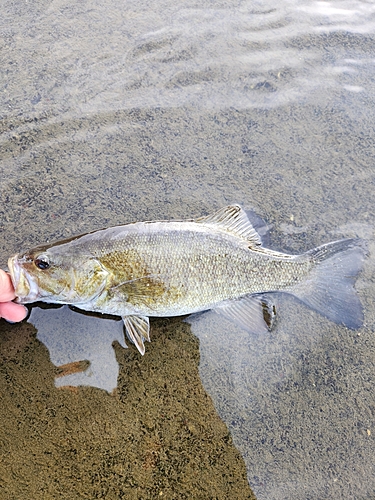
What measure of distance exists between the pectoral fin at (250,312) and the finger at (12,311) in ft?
5.21

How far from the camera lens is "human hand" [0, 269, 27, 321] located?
3.04 meters

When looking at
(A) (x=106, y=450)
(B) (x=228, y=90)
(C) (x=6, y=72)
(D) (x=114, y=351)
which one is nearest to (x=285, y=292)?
(D) (x=114, y=351)

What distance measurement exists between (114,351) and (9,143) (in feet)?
7.43

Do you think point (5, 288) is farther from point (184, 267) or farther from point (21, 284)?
point (184, 267)

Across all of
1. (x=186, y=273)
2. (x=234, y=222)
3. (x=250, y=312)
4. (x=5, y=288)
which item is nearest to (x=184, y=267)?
(x=186, y=273)

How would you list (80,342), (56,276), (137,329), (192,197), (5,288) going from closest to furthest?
(5,288) → (56,276) → (137,329) → (80,342) → (192,197)

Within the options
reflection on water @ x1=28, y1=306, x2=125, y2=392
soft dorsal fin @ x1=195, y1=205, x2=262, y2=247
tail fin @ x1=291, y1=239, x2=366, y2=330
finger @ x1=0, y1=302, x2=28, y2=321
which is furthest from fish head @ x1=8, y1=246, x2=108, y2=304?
tail fin @ x1=291, y1=239, x2=366, y2=330

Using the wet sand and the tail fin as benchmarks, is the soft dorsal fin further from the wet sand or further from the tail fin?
the wet sand

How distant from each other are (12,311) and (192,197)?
73.8 inches

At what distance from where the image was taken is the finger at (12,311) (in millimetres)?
3197

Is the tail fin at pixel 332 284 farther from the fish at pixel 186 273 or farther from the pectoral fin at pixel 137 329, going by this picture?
the pectoral fin at pixel 137 329

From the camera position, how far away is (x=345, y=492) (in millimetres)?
3180

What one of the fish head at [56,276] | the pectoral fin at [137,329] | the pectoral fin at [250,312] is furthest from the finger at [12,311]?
the pectoral fin at [250,312]

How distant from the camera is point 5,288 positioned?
305 cm
